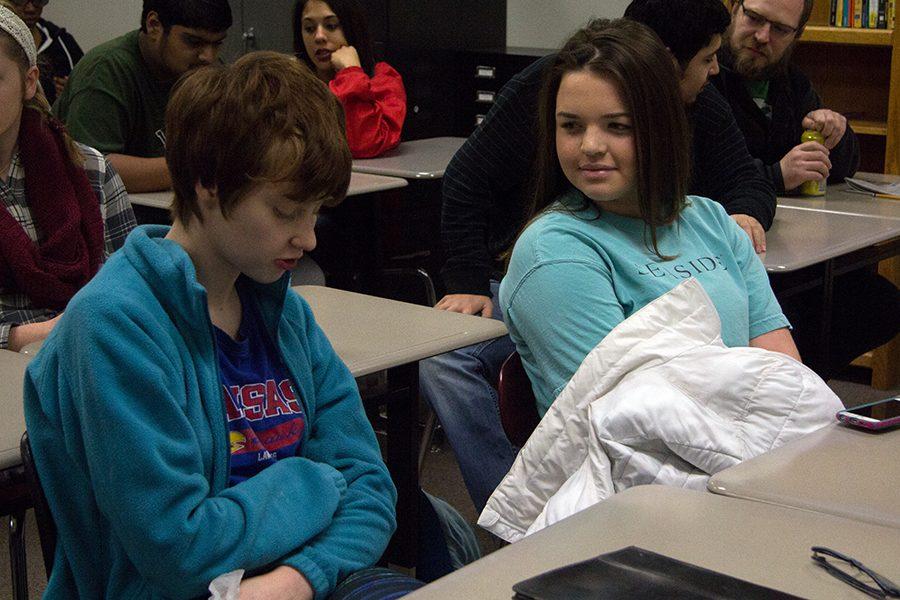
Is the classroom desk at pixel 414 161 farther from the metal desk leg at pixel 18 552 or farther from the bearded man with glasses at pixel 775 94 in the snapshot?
the metal desk leg at pixel 18 552

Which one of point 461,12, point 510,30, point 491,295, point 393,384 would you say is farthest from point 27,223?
point 510,30

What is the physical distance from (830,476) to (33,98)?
1.59 meters

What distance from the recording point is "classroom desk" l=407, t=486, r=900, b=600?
96cm

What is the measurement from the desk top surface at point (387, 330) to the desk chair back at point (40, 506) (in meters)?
0.57

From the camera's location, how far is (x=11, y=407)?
1.50 m

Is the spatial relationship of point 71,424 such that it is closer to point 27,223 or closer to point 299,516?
point 299,516

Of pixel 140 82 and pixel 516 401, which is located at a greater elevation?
pixel 140 82

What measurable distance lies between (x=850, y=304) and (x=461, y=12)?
263cm

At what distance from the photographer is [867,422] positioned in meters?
1.40

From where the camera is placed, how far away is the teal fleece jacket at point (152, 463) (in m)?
1.15

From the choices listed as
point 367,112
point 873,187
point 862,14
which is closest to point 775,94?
point 873,187

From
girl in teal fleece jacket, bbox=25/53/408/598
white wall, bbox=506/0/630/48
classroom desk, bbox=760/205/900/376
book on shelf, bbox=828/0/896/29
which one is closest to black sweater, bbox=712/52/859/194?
classroom desk, bbox=760/205/900/376

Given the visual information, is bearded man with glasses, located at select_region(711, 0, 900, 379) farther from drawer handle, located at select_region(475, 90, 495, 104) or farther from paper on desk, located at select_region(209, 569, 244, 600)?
paper on desk, located at select_region(209, 569, 244, 600)

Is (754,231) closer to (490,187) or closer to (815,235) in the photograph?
(815,235)
